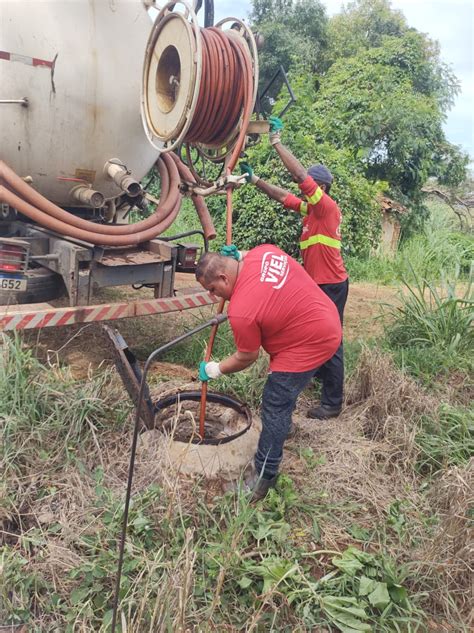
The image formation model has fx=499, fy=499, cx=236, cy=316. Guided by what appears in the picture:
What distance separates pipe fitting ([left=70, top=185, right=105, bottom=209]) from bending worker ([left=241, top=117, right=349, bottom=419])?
1.00 metres

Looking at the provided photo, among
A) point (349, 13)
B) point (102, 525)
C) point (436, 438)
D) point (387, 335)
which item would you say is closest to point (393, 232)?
point (387, 335)

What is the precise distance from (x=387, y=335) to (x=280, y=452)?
2.18 m

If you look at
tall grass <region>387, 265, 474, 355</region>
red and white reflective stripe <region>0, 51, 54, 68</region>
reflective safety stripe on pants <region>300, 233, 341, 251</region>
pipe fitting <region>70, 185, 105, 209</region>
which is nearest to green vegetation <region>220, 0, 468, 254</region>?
tall grass <region>387, 265, 474, 355</region>

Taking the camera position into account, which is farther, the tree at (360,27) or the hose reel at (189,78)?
the tree at (360,27)

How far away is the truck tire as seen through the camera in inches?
130

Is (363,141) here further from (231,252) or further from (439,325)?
(231,252)

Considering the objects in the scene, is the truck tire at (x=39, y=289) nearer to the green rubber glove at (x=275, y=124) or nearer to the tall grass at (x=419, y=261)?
the green rubber glove at (x=275, y=124)

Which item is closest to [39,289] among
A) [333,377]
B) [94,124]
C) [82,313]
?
[82,313]

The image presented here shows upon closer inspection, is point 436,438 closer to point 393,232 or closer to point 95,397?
point 95,397

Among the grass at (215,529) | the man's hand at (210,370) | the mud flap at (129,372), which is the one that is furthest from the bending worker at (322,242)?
the mud flap at (129,372)

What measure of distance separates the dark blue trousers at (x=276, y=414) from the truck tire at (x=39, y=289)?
1874 millimetres

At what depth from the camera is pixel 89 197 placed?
339cm

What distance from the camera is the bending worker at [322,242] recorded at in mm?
3219

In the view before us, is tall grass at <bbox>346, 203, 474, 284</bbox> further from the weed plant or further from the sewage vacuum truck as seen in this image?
the sewage vacuum truck
